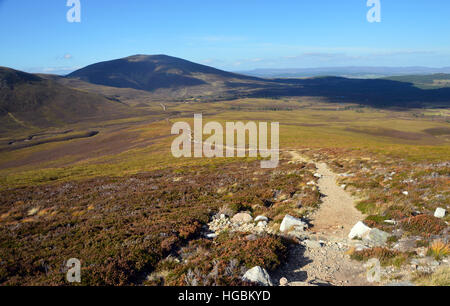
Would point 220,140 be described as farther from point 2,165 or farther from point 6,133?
point 6,133

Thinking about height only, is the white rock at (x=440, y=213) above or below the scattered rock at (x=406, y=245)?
above

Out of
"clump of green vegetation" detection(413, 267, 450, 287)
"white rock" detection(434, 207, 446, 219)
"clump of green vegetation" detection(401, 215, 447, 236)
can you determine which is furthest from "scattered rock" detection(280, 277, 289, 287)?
"white rock" detection(434, 207, 446, 219)

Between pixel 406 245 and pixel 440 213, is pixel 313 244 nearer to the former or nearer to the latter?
pixel 406 245

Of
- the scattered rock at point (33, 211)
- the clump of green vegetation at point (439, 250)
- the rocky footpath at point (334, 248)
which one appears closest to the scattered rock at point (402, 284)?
the rocky footpath at point (334, 248)

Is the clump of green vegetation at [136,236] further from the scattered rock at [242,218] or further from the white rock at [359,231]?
the white rock at [359,231]

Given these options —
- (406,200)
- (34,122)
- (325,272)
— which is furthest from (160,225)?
(34,122)

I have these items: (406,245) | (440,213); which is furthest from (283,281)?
(440,213)
